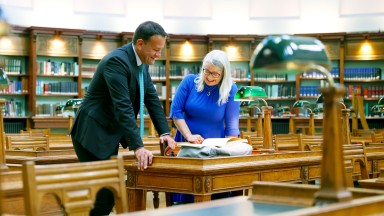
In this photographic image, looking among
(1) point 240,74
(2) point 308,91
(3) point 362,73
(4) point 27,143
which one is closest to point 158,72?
(1) point 240,74

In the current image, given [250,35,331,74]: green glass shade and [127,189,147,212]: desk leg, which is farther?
[127,189,147,212]: desk leg

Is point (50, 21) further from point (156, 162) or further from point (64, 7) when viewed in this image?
point (156, 162)

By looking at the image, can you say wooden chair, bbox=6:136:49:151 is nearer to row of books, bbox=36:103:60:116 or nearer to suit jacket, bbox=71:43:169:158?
suit jacket, bbox=71:43:169:158

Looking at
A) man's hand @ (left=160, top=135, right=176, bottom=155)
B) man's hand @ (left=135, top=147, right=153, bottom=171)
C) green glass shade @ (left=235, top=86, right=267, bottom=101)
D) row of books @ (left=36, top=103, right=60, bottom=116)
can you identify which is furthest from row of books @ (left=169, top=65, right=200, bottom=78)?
man's hand @ (left=135, top=147, right=153, bottom=171)

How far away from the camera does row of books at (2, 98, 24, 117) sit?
541 inches

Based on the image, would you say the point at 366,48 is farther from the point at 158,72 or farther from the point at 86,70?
the point at 86,70

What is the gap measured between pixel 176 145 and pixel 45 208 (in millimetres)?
1109

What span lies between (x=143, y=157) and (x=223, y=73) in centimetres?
120

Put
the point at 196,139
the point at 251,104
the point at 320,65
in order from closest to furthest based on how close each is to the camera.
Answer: the point at 320,65, the point at 196,139, the point at 251,104

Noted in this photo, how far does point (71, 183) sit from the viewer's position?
91.9 inches

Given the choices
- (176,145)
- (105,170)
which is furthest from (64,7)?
(105,170)

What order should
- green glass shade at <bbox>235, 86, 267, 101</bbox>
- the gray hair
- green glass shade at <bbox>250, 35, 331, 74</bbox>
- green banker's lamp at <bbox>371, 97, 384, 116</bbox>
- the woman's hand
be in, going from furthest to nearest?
green banker's lamp at <bbox>371, 97, 384, 116</bbox>
green glass shade at <bbox>235, 86, 267, 101</bbox>
the gray hair
the woman's hand
green glass shade at <bbox>250, 35, 331, 74</bbox>

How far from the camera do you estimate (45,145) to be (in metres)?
6.71

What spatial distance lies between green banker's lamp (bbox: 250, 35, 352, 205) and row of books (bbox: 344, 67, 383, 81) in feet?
43.5
